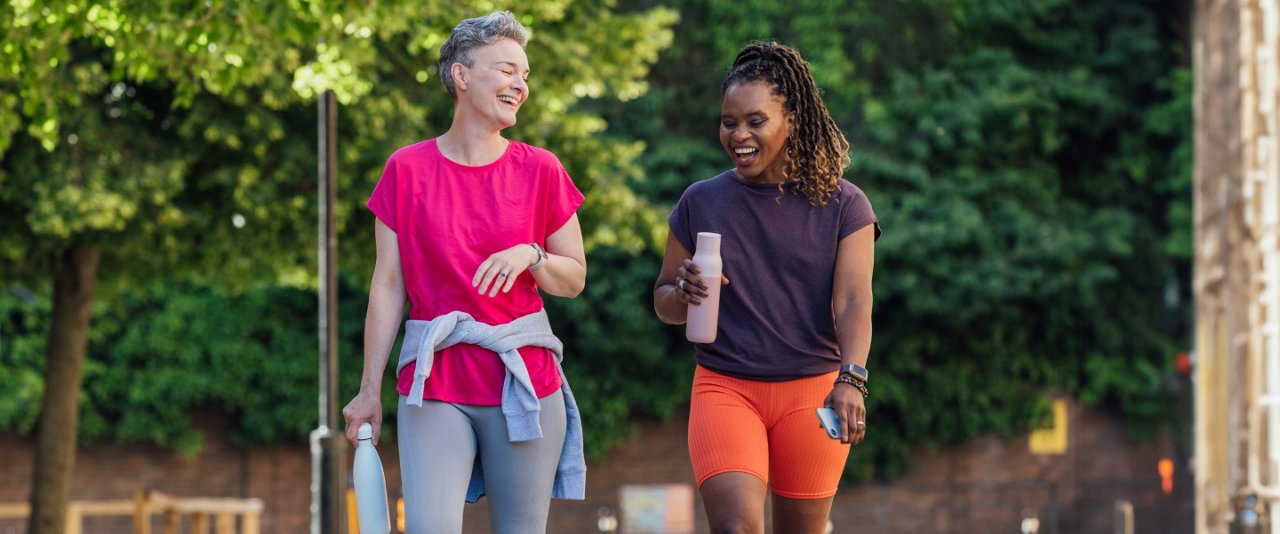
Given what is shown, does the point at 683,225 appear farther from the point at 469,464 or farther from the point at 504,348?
the point at 469,464

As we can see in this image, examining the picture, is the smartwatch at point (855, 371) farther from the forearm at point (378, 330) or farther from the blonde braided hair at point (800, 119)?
the forearm at point (378, 330)

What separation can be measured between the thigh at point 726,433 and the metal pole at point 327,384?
8812mm

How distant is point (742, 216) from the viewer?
15.9 ft

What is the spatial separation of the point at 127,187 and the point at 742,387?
11082 millimetres

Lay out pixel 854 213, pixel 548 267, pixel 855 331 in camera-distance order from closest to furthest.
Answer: pixel 548 267, pixel 855 331, pixel 854 213

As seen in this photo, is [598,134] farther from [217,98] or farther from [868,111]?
[217,98]

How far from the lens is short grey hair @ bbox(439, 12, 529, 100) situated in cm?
446

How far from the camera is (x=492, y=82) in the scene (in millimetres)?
4445

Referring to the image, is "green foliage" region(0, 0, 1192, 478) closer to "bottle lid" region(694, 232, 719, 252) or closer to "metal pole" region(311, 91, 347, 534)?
"metal pole" region(311, 91, 347, 534)

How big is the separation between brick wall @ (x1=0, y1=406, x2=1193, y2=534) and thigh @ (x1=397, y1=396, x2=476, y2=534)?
22.0 m

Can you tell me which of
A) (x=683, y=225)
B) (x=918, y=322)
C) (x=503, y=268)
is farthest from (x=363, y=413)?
(x=918, y=322)

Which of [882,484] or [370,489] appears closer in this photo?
[370,489]

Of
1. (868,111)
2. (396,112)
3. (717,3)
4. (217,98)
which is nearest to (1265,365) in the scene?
(396,112)

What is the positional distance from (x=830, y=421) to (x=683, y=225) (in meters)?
0.72
